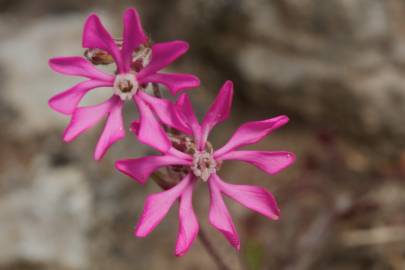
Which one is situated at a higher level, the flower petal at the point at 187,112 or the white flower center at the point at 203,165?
the flower petal at the point at 187,112

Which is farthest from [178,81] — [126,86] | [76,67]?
[76,67]

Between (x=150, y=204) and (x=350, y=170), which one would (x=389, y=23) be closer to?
(x=350, y=170)

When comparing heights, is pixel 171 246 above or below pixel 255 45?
below

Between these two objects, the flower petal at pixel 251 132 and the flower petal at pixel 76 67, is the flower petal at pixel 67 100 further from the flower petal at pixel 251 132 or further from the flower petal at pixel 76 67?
the flower petal at pixel 251 132

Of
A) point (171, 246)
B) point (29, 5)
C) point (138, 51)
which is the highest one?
point (138, 51)

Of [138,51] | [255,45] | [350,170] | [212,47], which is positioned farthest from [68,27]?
[138,51]

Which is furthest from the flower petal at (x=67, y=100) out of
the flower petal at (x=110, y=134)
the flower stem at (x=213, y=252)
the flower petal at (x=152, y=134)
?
the flower stem at (x=213, y=252)
